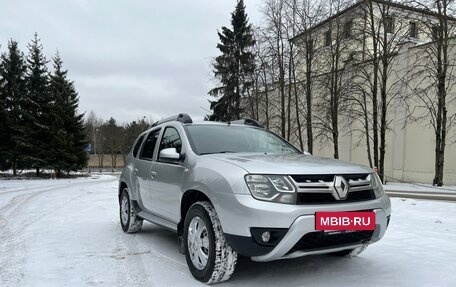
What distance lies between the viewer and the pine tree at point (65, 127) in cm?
3288

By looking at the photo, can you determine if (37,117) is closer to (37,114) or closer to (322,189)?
(37,114)

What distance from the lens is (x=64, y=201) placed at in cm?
1315

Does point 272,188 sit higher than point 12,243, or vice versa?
point 272,188

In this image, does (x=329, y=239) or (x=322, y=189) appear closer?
(x=322, y=189)

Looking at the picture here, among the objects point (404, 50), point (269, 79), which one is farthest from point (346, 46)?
point (269, 79)

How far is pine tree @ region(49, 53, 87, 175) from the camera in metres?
32.9

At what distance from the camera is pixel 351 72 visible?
3128 cm

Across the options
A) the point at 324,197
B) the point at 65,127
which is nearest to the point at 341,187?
the point at 324,197

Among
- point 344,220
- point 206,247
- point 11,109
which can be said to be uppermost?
point 11,109

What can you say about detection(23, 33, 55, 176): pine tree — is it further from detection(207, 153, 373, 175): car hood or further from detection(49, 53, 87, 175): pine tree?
detection(207, 153, 373, 175): car hood

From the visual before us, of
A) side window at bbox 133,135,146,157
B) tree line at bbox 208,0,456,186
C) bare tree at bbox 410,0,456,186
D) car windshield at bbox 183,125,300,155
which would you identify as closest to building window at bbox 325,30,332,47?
tree line at bbox 208,0,456,186

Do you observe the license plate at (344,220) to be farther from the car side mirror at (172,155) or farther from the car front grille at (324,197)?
the car side mirror at (172,155)

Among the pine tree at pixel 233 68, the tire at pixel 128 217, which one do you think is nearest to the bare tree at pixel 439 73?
the pine tree at pixel 233 68

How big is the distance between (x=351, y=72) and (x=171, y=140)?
27.7 m
